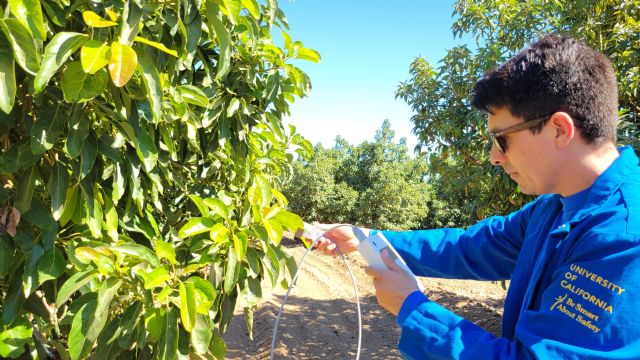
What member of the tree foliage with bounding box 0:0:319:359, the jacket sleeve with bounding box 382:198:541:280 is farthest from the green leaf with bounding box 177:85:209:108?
the jacket sleeve with bounding box 382:198:541:280

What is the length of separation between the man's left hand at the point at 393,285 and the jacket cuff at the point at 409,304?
39 mm

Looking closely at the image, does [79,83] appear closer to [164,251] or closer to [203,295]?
[164,251]

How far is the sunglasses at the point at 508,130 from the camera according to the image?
123 centimetres

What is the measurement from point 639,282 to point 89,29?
1.63 meters

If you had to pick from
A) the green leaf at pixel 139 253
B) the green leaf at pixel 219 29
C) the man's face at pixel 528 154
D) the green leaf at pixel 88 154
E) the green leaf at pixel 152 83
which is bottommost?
the green leaf at pixel 139 253

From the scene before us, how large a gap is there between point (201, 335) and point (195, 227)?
37cm

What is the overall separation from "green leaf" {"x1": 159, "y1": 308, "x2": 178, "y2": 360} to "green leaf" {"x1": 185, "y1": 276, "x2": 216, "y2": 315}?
3.3 inches

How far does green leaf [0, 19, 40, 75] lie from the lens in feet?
3.06

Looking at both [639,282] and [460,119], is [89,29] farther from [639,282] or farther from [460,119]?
[460,119]

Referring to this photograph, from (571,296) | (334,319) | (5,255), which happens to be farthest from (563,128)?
(334,319)

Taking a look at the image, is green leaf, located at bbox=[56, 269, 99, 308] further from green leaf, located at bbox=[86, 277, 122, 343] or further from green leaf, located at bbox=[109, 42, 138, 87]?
green leaf, located at bbox=[109, 42, 138, 87]

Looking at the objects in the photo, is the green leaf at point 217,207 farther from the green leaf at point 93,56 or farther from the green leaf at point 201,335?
the green leaf at point 93,56

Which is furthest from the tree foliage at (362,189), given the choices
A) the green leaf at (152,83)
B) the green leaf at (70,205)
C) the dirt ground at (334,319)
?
the green leaf at (152,83)

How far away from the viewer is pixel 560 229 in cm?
117
